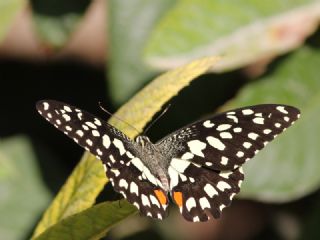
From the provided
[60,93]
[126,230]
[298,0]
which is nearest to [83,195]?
[298,0]

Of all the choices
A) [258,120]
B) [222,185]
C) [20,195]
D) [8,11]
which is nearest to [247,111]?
[258,120]

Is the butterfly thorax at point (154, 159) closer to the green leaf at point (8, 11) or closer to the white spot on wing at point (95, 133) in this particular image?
the white spot on wing at point (95, 133)

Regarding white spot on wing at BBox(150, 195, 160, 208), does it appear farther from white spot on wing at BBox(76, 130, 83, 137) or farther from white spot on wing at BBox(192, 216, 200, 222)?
white spot on wing at BBox(76, 130, 83, 137)

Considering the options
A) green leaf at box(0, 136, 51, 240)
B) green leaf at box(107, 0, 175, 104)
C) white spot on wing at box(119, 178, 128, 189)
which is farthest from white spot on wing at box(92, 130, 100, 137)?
A: green leaf at box(0, 136, 51, 240)

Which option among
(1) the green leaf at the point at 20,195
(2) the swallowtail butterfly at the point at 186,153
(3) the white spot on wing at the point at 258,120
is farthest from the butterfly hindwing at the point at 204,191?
(1) the green leaf at the point at 20,195

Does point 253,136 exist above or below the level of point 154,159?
above

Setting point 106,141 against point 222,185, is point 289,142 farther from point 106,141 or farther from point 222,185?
point 106,141

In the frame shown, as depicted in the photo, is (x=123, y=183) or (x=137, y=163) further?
(x=137, y=163)
